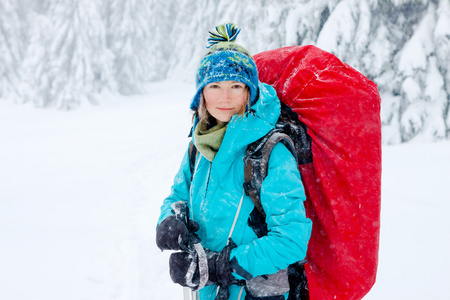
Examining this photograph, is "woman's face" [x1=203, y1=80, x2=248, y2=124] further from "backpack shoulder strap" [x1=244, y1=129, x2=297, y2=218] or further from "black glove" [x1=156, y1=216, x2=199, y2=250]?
"black glove" [x1=156, y1=216, x2=199, y2=250]

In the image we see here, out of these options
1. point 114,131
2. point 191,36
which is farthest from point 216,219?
point 191,36

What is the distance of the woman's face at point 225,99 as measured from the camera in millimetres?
1665

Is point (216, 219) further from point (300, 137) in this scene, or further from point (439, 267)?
point (439, 267)

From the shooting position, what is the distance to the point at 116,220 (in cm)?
552

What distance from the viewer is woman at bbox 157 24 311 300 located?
1.47m

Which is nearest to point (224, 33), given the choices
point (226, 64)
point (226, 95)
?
point (226, 64)

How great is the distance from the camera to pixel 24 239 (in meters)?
4.68

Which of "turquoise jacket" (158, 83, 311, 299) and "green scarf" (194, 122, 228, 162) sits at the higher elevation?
"green scarf" (194, 122, 228, 162)

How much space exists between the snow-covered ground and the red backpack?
186 cm

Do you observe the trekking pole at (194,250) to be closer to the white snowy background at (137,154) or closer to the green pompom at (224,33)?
the green pompom at (224,33)

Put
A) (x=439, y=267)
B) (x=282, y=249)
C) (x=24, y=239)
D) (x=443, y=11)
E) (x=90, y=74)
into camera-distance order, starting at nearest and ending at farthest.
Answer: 1. (x=282, y=249)
2. (x=439, y=267)
3. (x=24, y=239)
4. (x=443, y=11)
5. (x=90, y=74)

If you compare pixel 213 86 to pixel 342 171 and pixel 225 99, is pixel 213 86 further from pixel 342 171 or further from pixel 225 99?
pixel 342 171

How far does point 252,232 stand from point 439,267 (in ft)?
8.99

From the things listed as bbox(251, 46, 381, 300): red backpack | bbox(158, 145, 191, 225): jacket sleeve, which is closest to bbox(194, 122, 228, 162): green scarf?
bbox(158, 145, 191, 225): jacket sleeve
